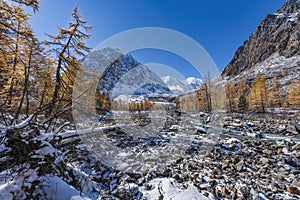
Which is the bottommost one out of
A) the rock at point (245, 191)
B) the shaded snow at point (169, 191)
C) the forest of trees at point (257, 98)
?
the rock at point (245, 191)

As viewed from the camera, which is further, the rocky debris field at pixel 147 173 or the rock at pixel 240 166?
the rock at pixel 240 166

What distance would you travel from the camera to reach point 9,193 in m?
1.18

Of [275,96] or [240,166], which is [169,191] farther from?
[275,96]

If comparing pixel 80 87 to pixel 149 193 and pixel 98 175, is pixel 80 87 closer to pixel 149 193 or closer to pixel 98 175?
pixel 98 175

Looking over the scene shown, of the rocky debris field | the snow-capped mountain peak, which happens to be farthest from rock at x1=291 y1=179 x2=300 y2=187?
the snow-capped mountain peak

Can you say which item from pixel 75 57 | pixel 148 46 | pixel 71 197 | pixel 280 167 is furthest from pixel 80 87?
pixel 280 167

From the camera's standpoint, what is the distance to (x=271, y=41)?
9556 cm

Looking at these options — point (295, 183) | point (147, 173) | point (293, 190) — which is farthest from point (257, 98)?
point (147, 173)

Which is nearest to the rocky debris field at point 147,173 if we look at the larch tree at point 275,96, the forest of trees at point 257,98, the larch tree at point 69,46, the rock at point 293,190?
the rock at point 293,190

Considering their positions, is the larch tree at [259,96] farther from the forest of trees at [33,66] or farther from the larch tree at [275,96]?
the forest of trees at [33,66]

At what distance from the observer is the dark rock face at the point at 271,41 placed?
80000 millimetres

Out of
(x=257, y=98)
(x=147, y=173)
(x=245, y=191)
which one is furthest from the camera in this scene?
(x=257, y=98)

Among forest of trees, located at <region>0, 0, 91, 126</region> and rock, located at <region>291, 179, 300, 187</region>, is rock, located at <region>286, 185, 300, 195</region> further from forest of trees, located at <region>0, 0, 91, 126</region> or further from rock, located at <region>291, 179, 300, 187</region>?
forest of trees, located at <region>0, 0, 91, 126</region>

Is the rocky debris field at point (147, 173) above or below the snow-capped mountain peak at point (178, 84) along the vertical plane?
below
